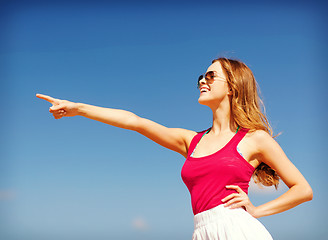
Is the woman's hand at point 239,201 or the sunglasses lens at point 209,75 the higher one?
the sunglasses lens at point 209,75

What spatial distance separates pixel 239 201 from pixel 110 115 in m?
1.91

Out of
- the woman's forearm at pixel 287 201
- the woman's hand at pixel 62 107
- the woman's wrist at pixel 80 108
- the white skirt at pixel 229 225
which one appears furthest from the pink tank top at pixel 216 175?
the woman's hand at pixel 62 107

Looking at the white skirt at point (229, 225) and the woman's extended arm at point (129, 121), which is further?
the woman's extended arm at point (129, 121)

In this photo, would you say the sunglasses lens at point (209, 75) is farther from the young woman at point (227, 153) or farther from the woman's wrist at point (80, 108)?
the woman's wrist at point (80, 108)

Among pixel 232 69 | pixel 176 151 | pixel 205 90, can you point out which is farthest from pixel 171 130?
pixel 232 69

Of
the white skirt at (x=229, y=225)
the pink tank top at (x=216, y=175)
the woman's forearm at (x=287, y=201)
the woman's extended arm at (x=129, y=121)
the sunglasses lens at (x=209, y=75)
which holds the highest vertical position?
the sunglasses lens at (x=209, y=75)

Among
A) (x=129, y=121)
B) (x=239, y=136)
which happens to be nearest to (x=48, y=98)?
(x=129, y=121)

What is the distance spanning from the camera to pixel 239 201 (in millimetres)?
4582

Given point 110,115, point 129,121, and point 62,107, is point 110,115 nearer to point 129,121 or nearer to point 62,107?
point 129,121

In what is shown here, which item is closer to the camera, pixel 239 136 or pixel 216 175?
pixel 216 175

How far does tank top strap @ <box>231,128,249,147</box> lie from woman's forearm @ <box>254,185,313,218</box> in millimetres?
814

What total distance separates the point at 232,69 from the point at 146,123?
4.51 ft

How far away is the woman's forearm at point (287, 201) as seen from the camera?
4633 mm

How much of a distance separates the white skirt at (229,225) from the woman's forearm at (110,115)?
4.84 ft
